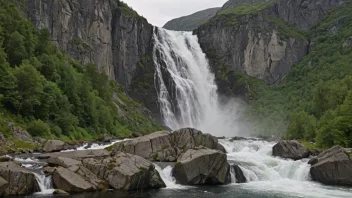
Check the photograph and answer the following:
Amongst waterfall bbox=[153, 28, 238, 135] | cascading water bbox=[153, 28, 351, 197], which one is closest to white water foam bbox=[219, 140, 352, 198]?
waterfall bbox=[153, 28, 238, 135]

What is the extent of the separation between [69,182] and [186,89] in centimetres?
9933

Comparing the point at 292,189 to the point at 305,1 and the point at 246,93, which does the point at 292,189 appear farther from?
the point at 305,1

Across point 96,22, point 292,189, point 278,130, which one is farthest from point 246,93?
point 292,189

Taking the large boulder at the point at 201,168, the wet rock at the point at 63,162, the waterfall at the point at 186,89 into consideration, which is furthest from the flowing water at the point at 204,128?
the wet rock at the point at 63,162

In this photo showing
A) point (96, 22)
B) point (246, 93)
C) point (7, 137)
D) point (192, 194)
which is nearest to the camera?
point (192, 194)

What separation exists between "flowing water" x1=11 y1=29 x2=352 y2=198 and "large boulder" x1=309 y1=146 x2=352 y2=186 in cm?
129

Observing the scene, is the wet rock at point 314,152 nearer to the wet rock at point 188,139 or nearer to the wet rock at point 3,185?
the wet rock at point 188,139

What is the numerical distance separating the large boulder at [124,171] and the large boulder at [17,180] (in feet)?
17.1

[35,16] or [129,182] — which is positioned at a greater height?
[35,16]

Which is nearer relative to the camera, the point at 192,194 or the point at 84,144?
the point at 192,194

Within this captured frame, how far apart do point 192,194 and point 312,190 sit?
1308 cm

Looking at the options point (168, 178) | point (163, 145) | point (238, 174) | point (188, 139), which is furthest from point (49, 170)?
point (238, 174)

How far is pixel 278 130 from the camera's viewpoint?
11425 centimetres

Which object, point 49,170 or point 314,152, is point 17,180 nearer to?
point 49,170
